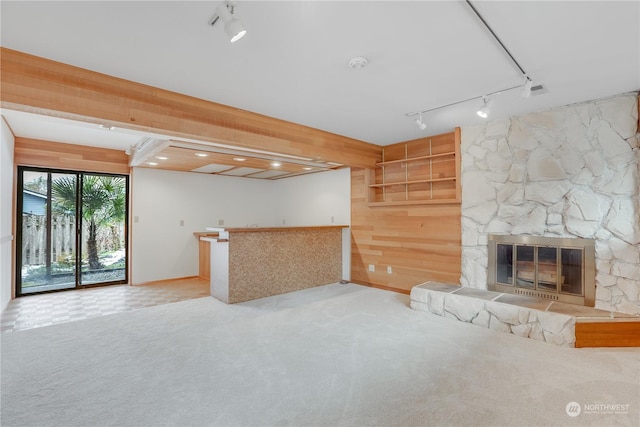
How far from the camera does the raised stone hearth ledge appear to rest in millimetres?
2938

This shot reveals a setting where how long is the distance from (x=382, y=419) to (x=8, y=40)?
11.5 ft

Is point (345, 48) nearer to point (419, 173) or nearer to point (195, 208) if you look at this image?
point (419, 173)

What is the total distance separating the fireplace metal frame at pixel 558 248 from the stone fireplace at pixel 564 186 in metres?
0.05

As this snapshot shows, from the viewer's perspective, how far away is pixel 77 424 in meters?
1.84

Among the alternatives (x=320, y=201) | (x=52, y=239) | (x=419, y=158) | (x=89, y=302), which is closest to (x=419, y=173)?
(x=419, y=158)

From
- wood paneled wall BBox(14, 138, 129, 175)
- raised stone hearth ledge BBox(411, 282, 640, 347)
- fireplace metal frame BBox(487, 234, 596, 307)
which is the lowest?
raised stone hearth ledge BBox(411, 282, 640, 347)

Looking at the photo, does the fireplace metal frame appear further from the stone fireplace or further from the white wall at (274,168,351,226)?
the white wall at (274,168,351,226)

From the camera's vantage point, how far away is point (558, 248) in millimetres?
3537

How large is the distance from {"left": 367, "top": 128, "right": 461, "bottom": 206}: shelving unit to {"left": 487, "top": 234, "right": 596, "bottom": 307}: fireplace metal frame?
2.65ft

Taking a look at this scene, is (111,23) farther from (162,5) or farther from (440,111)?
(440,111)

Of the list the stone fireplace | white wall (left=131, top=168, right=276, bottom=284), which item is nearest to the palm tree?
white wall (left=131, top=168, right=276, bottom=284)

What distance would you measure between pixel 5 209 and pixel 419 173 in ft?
19.7

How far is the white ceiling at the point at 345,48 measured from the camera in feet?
6.02

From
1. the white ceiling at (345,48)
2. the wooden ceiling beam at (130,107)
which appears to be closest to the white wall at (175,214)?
the wooden ceiling beam at (130,107)
